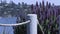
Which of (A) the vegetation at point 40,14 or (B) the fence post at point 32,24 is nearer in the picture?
(B) the fence post at point 32,24

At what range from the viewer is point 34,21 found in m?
3.34

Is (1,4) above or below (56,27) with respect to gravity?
above

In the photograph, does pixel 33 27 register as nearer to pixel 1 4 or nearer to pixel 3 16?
pixel 3 16

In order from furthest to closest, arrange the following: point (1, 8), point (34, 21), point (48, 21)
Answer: point (1, 8) < point (48, 21) < point (34, 21)

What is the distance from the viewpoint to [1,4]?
427 centimetres

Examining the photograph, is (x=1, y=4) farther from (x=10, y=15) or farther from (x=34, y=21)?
(x=34, y=21)

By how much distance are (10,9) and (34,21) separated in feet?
3.26

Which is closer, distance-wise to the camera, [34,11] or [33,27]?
[33,27]

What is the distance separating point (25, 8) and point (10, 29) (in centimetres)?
55

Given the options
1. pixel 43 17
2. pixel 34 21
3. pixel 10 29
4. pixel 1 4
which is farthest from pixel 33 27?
pixel 1 4

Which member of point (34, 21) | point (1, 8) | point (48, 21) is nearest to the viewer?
point (34, 21)

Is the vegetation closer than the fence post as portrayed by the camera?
No

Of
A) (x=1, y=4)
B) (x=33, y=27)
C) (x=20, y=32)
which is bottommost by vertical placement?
(x=20, y=32)

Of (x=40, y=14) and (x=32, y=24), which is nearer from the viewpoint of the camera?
(x=32, y=24)
